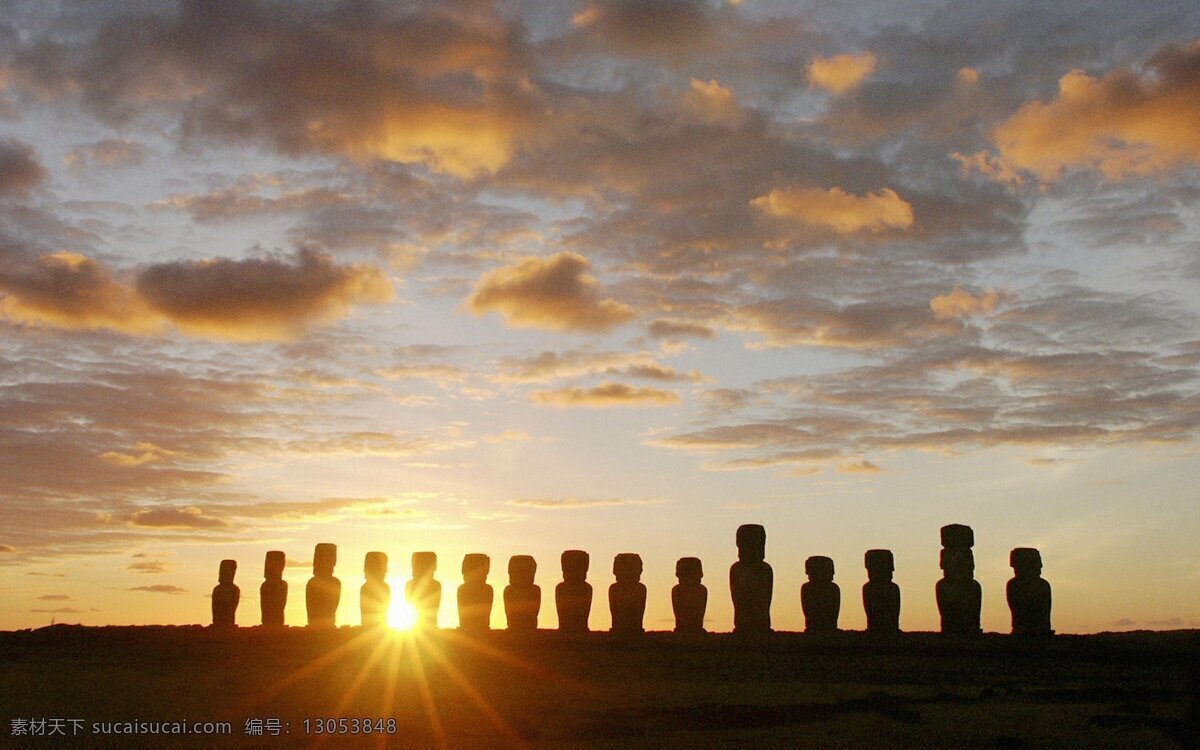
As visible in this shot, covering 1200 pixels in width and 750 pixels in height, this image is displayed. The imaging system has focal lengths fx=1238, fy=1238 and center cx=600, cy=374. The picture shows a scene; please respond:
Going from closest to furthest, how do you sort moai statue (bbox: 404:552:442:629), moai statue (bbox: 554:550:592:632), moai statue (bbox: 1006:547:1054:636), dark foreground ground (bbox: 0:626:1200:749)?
dark foreground ground (bbox: 0:626:1200:749) < moai statue (bbox: 1006:547:1054:636) < moai statue (bbox: 554:550:592:632) < moai statue (bbox: 404:552:442:629)

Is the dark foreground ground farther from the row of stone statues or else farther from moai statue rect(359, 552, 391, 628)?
moai statue rect(359, 552, 391, 628)

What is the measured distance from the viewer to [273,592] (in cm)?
3266

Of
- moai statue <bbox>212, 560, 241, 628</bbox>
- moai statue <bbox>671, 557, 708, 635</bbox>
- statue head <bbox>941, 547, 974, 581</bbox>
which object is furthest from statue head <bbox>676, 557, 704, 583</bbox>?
moai statue <bbox>212, 560, 241, 628</bbox>

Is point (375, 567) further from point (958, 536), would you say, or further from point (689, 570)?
point (958, 536)

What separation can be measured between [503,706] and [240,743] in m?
4.25

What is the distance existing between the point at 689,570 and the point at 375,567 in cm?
841

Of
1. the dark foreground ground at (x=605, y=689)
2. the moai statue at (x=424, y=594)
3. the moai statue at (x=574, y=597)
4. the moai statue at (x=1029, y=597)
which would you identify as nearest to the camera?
the dark foreground ground at (x=605, y=689)

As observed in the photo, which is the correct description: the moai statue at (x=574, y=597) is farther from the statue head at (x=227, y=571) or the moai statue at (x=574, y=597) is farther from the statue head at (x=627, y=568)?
the statue head at (x=227, y=571)

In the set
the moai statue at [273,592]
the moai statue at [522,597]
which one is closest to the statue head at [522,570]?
the moai statue at [522,597]

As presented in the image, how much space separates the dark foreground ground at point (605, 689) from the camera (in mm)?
14305

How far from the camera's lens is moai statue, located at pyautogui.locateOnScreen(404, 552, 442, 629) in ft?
103

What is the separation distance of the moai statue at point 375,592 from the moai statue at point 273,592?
234 cm

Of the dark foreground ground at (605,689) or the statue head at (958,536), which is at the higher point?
the statue head at (958,536)

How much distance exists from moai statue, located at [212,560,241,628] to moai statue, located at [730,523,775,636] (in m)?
13.3
